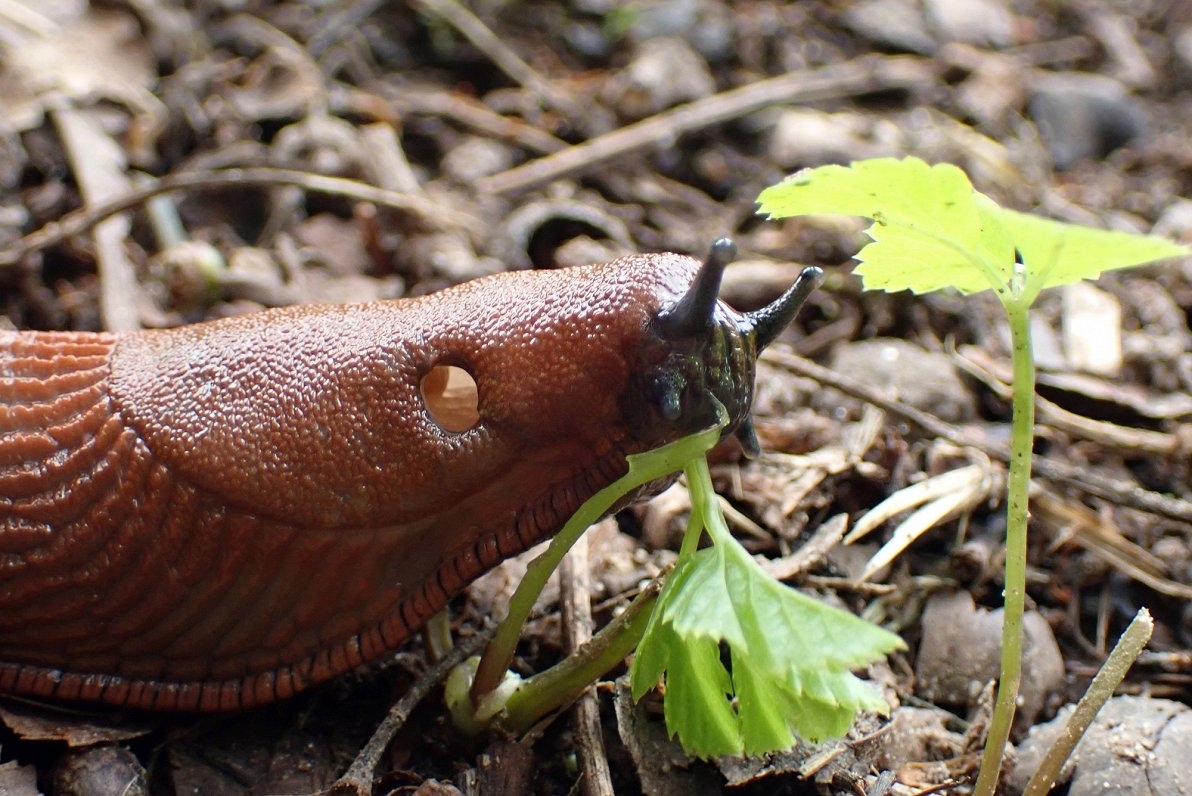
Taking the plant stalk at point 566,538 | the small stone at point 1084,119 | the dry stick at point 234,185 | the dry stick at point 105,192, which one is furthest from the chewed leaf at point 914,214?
the small stone at point 1084,119

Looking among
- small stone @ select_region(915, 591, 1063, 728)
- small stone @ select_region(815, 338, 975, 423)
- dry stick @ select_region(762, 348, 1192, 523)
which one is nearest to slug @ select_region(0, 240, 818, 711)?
small stone @ select_region(915, 591, 1063, 728)

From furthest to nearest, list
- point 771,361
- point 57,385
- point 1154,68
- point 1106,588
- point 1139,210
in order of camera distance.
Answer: point 1154,68
point 1139,210
point 771,361
point 1106,588
point 57,385

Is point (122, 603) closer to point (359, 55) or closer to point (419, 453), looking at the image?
point (419, 453)

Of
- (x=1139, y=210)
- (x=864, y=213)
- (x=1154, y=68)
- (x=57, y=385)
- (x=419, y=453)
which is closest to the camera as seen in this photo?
(x=864, y=213)

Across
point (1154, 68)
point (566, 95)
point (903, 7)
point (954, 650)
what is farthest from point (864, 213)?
point (1154, 68)

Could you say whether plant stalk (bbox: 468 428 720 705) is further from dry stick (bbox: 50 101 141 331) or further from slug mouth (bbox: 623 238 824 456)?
dry stick (bbox: 50 101 141 331)

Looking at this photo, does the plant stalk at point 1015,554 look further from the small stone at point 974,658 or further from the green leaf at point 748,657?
the small stone at point 974,658
